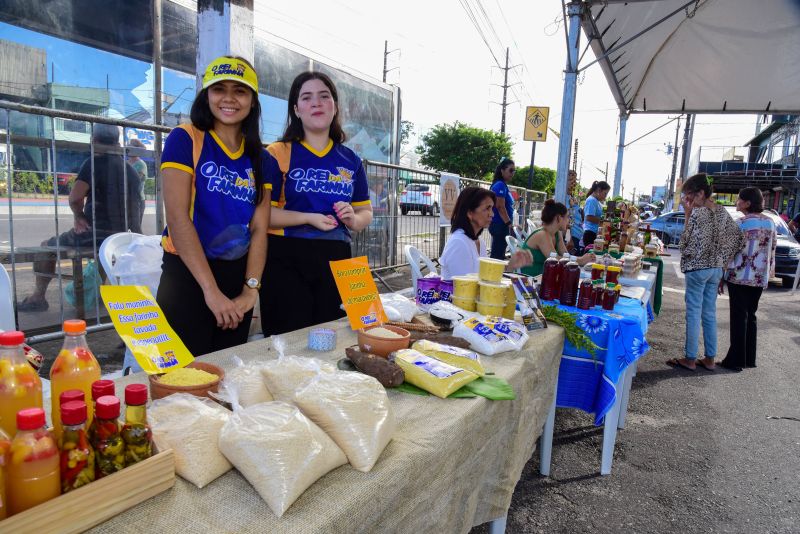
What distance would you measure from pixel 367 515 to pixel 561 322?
1.71 m

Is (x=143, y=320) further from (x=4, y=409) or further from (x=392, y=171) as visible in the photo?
(x=392, y=171)

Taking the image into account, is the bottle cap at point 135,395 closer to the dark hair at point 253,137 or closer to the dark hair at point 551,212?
the dark hair at point 253,137

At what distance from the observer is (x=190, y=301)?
1.80 m

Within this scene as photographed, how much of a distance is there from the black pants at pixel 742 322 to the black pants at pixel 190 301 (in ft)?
16.3

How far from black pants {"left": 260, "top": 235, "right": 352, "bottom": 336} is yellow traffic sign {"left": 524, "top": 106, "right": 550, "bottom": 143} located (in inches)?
268

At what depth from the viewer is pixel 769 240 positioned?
463 centimetres

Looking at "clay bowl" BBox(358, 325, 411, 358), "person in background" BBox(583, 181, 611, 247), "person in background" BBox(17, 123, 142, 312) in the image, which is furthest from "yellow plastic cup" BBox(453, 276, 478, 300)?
"person in background" BBox(583, 181, 611, 247)

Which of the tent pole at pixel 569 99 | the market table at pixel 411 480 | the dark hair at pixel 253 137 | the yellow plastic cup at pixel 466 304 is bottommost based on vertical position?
the market table at pixel 411 480

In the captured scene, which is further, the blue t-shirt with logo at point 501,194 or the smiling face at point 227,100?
the blue t-shirt with logo at point 501,194

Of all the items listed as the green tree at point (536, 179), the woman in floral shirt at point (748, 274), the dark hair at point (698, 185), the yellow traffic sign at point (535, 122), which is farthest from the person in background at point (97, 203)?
the green tree at point (536, 179)

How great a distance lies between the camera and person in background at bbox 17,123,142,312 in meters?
3.58

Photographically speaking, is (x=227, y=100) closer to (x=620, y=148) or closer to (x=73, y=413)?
(x=73, y=413)

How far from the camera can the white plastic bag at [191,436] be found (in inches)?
35.9

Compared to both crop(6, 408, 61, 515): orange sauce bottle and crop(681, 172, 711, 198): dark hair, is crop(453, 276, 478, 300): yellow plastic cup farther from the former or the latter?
crop(681, 172, 711, 198): dark hair
